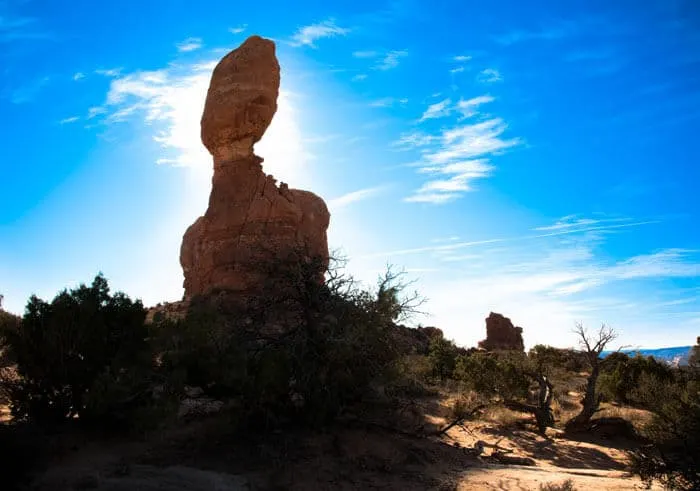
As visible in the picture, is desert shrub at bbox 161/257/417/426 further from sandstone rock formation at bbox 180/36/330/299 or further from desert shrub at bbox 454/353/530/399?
sandstone rock formation at bbox 180/36/330/299

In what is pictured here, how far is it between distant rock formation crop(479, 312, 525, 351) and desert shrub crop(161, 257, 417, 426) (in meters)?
33.7

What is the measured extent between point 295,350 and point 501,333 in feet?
119

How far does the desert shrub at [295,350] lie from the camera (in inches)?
361

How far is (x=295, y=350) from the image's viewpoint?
9602 mm

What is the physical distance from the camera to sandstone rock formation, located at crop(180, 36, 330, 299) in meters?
25.4

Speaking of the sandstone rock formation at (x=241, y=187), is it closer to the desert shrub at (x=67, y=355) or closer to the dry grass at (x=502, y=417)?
the dry grass at (x=502, y=417)

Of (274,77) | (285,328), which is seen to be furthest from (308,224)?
(285,328)

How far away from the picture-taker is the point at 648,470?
730 cm

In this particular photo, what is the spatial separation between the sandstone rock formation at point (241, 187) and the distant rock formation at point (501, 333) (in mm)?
21291

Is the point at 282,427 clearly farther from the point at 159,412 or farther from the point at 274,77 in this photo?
the point at 274,77

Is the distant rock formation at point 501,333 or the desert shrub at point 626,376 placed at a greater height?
the distant rock formation at point 501,333

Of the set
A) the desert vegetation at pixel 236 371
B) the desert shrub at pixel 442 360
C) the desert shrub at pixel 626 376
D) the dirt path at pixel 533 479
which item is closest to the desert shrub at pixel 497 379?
the desert shrub at pixel 442 360

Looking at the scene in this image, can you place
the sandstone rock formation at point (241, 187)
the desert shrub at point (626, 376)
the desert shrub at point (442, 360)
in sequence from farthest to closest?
the sandstone rock formation at point (241, 187) → the desert shrub at point (442, 360) → the desert shrub at point (626, 376)

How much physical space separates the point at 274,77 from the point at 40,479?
991 inches
